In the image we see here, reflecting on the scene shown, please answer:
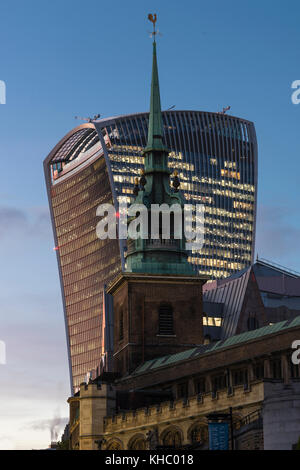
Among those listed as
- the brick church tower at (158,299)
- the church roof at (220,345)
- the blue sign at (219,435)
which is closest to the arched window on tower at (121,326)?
the brick church tower at (158,299)

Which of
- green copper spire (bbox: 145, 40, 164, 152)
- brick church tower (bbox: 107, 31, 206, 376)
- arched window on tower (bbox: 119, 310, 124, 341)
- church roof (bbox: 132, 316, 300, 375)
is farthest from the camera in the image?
green copper spire (bbox: 145, 40, 164, 152)

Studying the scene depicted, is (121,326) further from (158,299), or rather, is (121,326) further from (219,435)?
(219,435)

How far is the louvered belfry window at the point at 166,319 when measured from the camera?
12962 cm

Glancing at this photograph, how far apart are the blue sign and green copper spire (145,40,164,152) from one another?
68.7 meters

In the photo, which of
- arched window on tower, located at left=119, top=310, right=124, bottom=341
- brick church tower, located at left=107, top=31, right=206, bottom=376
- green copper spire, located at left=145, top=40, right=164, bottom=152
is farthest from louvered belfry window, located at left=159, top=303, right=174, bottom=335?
green copper spire, located at left=145, top=40, right=164, bottom=152

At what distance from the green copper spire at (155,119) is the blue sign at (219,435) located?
2706 inches

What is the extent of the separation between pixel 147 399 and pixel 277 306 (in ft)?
254

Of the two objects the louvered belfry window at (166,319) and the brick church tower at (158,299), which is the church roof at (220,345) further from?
the louvered belfry window at (166,319)

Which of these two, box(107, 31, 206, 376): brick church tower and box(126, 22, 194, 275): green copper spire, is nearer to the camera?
box(107, 31, 206, 376): brick church tower

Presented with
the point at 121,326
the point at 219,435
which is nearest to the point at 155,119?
the point at 121,326

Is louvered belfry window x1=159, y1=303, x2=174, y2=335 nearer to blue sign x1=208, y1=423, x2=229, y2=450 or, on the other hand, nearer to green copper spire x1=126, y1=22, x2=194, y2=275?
green copper spire x1=126, y1=22, x2=194, y2=275

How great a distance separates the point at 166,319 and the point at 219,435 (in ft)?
189

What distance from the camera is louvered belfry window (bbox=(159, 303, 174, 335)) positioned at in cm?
12962

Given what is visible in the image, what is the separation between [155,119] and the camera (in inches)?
5635
